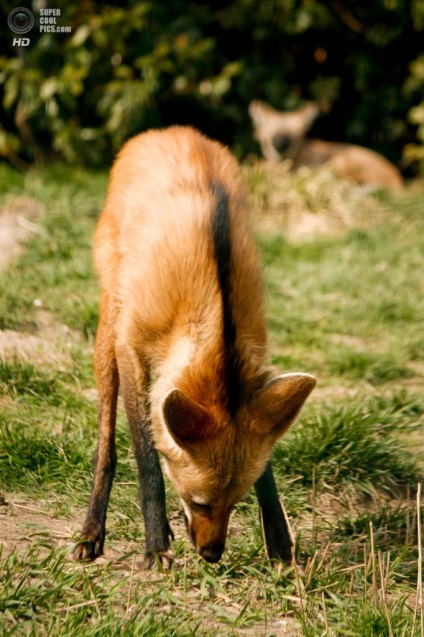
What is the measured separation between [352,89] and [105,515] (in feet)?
32.2

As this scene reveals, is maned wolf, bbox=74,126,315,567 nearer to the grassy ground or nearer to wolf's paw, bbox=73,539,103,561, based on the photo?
wolf's paw, bbox=73,539,103,561

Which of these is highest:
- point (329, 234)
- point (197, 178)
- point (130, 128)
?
point (197, 178)

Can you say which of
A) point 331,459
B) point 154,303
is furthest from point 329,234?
point 154,303

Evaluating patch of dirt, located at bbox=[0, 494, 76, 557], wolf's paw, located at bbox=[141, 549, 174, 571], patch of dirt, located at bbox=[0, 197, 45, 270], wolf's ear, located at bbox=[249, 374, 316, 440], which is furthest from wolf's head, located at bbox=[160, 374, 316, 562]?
patch of dirt, located at bbox=[0, 197, 45, 270]

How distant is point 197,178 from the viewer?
3932mm

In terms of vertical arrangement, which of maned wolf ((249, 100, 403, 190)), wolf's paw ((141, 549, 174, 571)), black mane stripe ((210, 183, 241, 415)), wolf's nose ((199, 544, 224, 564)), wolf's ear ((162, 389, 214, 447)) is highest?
black mane stripe ((210, 183, 241, 415))

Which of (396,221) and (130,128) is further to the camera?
(130,128)

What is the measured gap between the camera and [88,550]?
3363mm

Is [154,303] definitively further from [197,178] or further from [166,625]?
[166,625]

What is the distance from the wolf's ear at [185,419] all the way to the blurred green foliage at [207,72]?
6.63 m

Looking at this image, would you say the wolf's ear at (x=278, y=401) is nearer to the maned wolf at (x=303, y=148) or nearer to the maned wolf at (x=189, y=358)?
the maned wolf at (x=189, y=358)

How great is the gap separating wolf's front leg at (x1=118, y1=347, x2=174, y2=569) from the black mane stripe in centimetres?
58

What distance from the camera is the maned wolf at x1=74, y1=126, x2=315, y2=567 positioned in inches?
122

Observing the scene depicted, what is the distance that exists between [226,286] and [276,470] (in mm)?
1290
